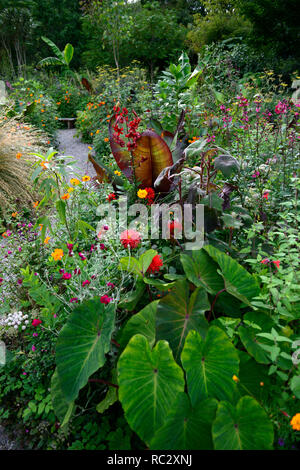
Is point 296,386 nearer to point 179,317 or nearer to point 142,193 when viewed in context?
point 179,317

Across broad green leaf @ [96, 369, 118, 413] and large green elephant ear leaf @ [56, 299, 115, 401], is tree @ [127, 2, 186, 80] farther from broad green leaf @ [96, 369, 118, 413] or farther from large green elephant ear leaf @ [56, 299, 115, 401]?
broad green leaf @ [96, 369, 118, 413]

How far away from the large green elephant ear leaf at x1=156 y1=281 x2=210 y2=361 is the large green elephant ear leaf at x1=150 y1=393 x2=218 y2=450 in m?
0.23

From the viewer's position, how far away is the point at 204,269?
1.40 meters

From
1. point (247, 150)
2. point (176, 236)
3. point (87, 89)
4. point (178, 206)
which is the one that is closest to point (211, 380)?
point (176, 236)

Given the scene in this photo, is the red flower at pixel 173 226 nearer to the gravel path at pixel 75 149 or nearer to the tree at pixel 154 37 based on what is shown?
the gravel path at pixel 75 149

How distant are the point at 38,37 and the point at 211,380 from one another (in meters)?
19.1

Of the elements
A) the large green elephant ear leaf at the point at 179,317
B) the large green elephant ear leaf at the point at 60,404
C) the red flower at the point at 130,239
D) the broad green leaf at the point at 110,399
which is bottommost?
the broad green leaf at the point at 110,399

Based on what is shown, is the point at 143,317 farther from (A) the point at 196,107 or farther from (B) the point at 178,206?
(A) the point at 196,107

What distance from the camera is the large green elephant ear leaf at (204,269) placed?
1355 mm

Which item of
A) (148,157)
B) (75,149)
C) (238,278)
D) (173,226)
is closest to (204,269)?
(238,278)

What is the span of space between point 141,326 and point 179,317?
0.54 ft

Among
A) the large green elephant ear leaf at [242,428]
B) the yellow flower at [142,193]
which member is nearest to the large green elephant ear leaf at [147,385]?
the large green elephant ear leaf at [242,428]

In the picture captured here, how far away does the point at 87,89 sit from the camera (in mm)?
8891

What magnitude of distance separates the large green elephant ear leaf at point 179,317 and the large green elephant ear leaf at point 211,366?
0.13 m
